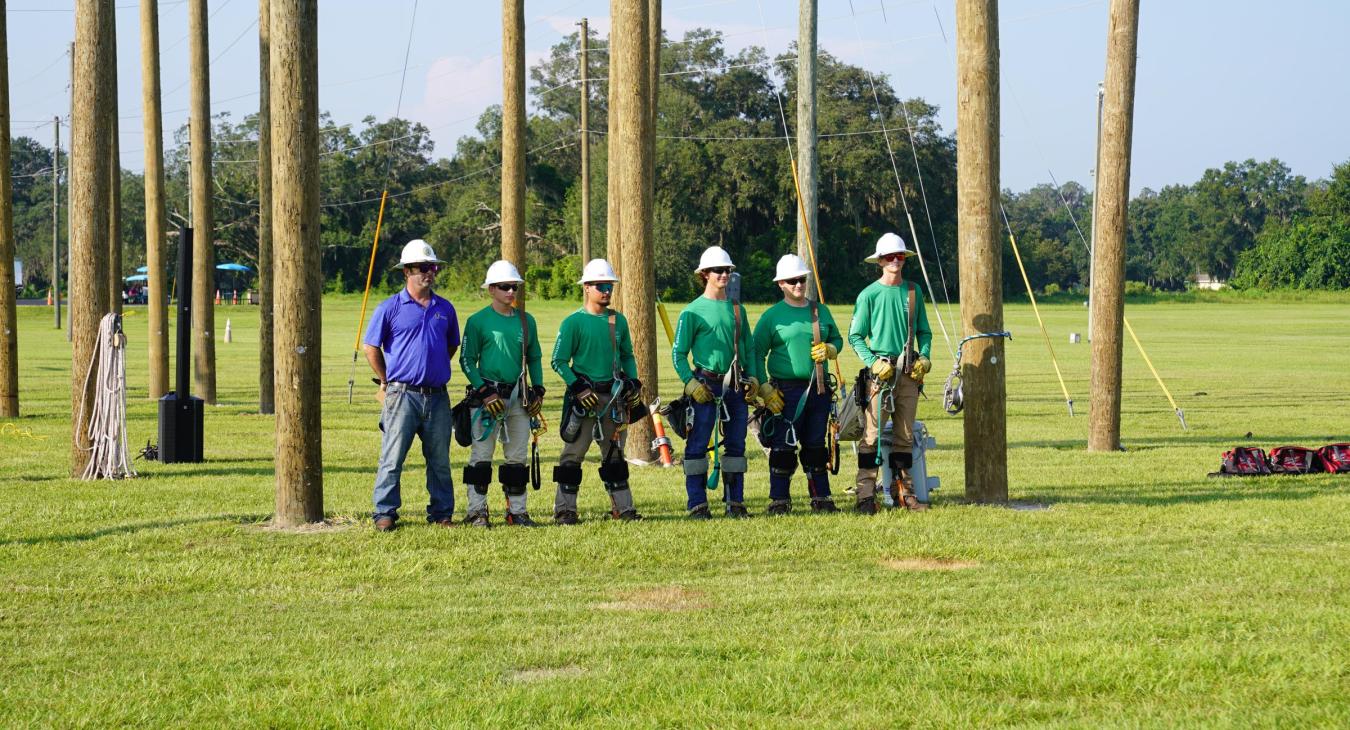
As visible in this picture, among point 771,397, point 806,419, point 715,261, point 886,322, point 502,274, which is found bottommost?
point 806,419

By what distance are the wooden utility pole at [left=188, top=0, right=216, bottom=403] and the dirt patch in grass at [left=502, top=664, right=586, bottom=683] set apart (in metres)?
17.7

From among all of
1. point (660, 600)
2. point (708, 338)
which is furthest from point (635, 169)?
point (660, 600)

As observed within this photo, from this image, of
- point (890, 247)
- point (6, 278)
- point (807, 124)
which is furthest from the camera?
point (6, 278)

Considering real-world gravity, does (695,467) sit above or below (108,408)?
below

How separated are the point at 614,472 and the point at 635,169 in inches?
205

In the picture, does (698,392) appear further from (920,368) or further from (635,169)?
(635,169)

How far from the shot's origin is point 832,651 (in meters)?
7.42

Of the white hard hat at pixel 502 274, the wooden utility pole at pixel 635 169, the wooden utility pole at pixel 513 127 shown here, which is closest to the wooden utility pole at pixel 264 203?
the wooden utility pole at pixel 513 127

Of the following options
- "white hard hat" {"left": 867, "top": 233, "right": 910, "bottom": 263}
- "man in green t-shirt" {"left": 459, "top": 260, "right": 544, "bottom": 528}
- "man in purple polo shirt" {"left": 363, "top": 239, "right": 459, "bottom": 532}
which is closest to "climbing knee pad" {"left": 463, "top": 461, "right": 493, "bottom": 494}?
"man in green t-shirt" {"left": 459, "top": 260, "right": 544, "bottom": 528}

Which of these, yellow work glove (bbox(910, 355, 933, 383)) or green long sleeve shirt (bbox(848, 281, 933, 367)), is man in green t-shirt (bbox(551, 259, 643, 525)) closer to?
green long sleeve shirt (bbox(848, 281, 933, 367))

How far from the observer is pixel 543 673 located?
23.5 ft

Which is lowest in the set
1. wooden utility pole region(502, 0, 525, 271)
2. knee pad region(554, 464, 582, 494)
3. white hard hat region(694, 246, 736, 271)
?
knee pad region(554, 464, 582, 494)

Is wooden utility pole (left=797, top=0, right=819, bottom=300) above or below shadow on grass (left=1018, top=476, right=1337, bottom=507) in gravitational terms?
above

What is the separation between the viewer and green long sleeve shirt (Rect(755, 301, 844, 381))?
12.2m
